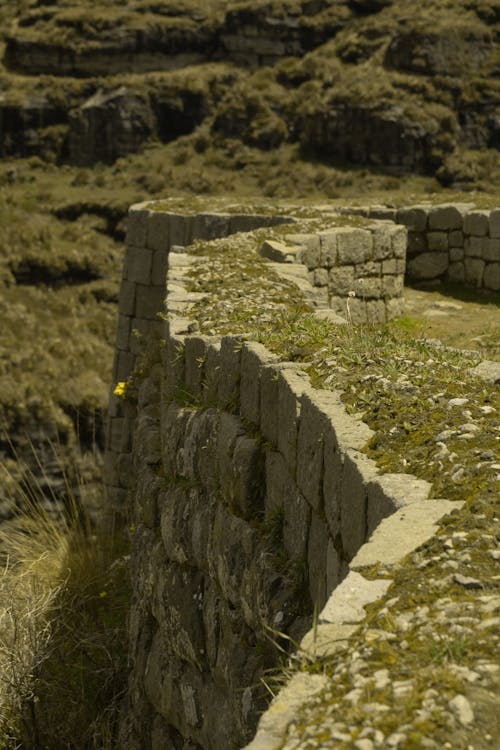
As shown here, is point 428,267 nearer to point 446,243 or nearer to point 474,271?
point 446,243

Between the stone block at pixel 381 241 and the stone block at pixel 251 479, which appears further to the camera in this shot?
the stone block at pixel 381 241

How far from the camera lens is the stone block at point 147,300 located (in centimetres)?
1455

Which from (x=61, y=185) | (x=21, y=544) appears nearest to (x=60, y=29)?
(x=61, y=185)

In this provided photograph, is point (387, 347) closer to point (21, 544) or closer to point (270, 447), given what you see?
point (270, 447)

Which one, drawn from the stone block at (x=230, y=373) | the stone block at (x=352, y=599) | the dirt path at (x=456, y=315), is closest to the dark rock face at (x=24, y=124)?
the dirt path at (x=456, y=315)

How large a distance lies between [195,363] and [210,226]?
649 centimetres

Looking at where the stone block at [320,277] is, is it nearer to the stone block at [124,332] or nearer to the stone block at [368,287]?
the stone block at [368,287]

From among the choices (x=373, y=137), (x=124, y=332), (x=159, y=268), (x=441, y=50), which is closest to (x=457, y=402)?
(x=159, y=268)

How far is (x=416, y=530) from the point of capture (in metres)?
4.05

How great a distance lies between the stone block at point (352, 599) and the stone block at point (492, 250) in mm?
10182

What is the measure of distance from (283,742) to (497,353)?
19.1 feet

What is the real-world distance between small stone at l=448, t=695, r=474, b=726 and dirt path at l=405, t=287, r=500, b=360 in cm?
687

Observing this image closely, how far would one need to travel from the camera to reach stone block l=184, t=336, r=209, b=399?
740cm

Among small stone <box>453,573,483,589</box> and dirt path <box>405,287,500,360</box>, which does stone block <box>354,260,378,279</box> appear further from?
small stone <box>453,573,483,589</box>
